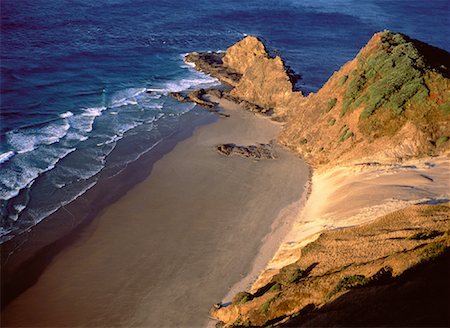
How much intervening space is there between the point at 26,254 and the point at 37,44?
4782cm

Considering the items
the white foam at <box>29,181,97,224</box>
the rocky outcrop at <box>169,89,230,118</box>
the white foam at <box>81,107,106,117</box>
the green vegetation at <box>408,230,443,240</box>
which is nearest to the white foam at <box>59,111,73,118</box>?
the white foam at <box>81,107,106,117</box>

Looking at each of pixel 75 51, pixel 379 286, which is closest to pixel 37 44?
pixel 75 51

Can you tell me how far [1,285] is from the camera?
26969mm

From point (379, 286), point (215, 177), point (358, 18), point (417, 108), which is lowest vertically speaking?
point (215, 177)

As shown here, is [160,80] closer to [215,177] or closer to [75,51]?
[75,51]

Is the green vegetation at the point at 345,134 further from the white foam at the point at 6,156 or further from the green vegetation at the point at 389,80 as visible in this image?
the white foam at the point at 6,156

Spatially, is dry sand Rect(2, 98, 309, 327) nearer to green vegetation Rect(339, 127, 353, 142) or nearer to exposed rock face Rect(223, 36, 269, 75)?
green vegetation Rect(339, 127, 353, 142)

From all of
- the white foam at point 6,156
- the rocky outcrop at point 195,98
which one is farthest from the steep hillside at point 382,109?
the white foam at point 6,156

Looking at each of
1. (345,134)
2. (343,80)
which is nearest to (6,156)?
(345,134)

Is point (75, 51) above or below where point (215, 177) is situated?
above

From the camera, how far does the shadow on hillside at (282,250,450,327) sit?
14.8 meters

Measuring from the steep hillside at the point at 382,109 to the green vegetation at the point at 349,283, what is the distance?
675 inches

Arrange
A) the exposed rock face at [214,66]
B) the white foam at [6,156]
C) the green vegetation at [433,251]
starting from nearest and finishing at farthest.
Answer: the green vegetation at [433,251]
the white foam at [6,156]
the exposed rock face at [214,66]

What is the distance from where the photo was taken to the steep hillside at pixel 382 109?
34031mm
